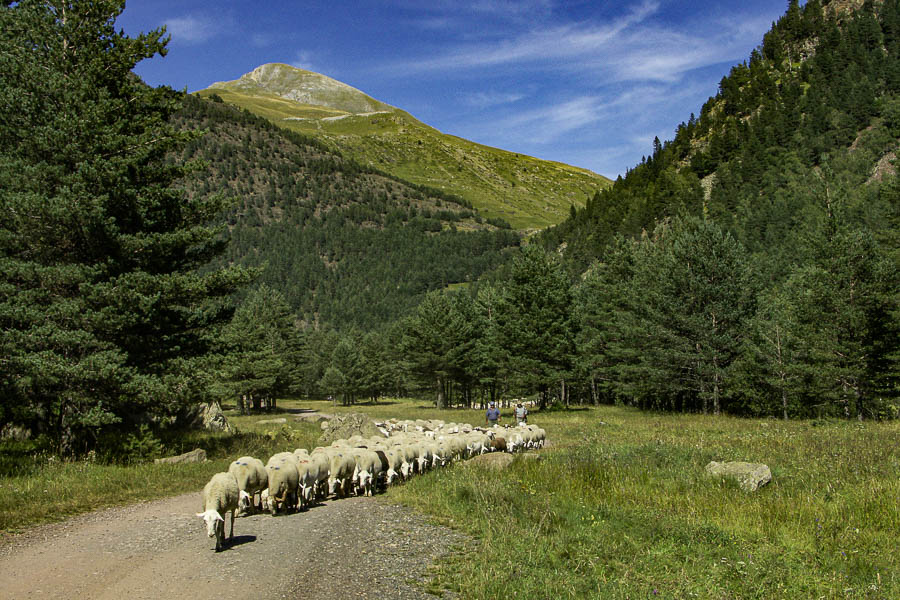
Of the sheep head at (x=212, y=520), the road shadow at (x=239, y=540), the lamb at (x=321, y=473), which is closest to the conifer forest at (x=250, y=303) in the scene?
the lamb at (x=321, y=473)

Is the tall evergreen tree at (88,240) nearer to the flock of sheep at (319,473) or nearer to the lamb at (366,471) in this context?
the flock of sheep at (319,473)

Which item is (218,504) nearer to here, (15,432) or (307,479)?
(307,479)

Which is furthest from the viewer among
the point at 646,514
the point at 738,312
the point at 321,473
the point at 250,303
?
the point at 250,303

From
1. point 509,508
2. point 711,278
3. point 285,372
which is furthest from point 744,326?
point 285,372

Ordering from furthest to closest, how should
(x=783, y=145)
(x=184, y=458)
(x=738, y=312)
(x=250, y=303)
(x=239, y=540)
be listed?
(x=783, y=145)
(x=250, y=303)
(x=738, y=312)
(x=184, y=458)
(x=239, y=540)

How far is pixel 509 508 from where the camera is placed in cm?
950

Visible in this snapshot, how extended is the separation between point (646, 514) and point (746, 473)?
3.40m

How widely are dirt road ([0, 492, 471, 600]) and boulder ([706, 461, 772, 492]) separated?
660 centimetres

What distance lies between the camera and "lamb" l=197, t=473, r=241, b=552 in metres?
7.49

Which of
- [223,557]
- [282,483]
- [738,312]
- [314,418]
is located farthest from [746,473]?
[314,418]

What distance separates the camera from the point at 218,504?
307 inches

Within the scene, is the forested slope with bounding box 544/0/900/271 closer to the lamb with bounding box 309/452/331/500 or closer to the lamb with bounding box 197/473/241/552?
the lamb with bounding box 309/452/331/500

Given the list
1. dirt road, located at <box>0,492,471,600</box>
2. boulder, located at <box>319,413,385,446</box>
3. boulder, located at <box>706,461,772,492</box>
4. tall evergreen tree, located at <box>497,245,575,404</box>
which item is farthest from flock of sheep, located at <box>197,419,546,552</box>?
tall evergreen tree, located at <box>497,245,575,404</box>

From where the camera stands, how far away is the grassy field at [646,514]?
623 cm
